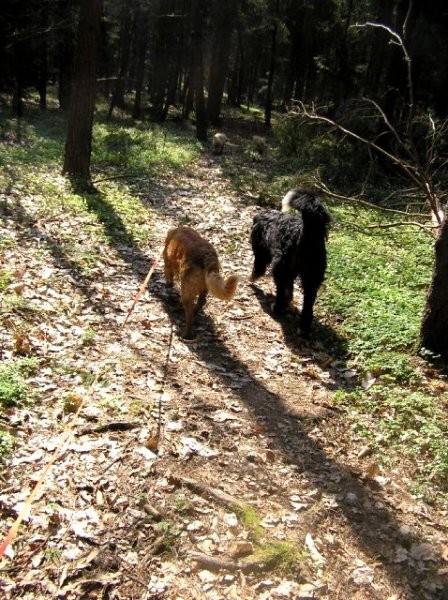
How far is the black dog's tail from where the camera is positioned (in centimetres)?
626

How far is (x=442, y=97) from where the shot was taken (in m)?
19.4

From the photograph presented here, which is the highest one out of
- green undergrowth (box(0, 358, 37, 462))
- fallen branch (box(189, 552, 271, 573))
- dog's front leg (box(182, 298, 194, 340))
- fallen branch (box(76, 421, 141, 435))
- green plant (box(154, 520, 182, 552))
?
dog's front leg (box(182, 298, 194, 340))

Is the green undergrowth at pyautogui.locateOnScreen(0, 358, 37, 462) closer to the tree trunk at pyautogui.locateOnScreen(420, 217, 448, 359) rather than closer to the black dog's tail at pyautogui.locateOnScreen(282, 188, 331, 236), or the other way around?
the black dog's tail at pyautogui.locateOnScreen(282, 188, 331, 236)

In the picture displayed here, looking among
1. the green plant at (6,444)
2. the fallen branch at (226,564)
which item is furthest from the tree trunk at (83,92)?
the fallen branch at (226,564)

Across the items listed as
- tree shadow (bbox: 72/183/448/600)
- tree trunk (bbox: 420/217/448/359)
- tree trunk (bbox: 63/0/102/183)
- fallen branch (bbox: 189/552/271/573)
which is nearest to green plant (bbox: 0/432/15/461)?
fallen branch (bbox: 189/552/271/573)

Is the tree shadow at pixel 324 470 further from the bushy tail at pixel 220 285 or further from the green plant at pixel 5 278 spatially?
the green plant at pixel 5 278

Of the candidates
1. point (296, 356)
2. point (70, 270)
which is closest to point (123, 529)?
point (296, 356)

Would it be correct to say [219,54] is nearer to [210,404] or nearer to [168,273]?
[168,273]

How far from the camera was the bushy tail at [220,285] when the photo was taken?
19.1 feet

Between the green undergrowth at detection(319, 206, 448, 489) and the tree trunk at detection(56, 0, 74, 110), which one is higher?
the tree trunk at detection(56, 0, 74, 110)

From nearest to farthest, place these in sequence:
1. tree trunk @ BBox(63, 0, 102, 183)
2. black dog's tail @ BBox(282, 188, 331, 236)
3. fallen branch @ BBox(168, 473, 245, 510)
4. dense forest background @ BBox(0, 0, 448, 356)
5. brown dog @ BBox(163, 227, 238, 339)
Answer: fallen branch @ BBox(168, 473, 245, 510)
brown dog @ BBox(163, 227, 238, 339)
black dog's tail @ BBox(282, 188, 331, 236)
dense forest background @ BBox(0, 0, 448, 356)
tree trunk @ BBox(63, 0, 102, 183)

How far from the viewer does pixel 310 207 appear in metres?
6.25

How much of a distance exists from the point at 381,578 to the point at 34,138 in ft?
60.6

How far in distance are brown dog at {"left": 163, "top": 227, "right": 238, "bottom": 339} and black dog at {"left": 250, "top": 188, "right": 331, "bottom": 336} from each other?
1.16 meters
